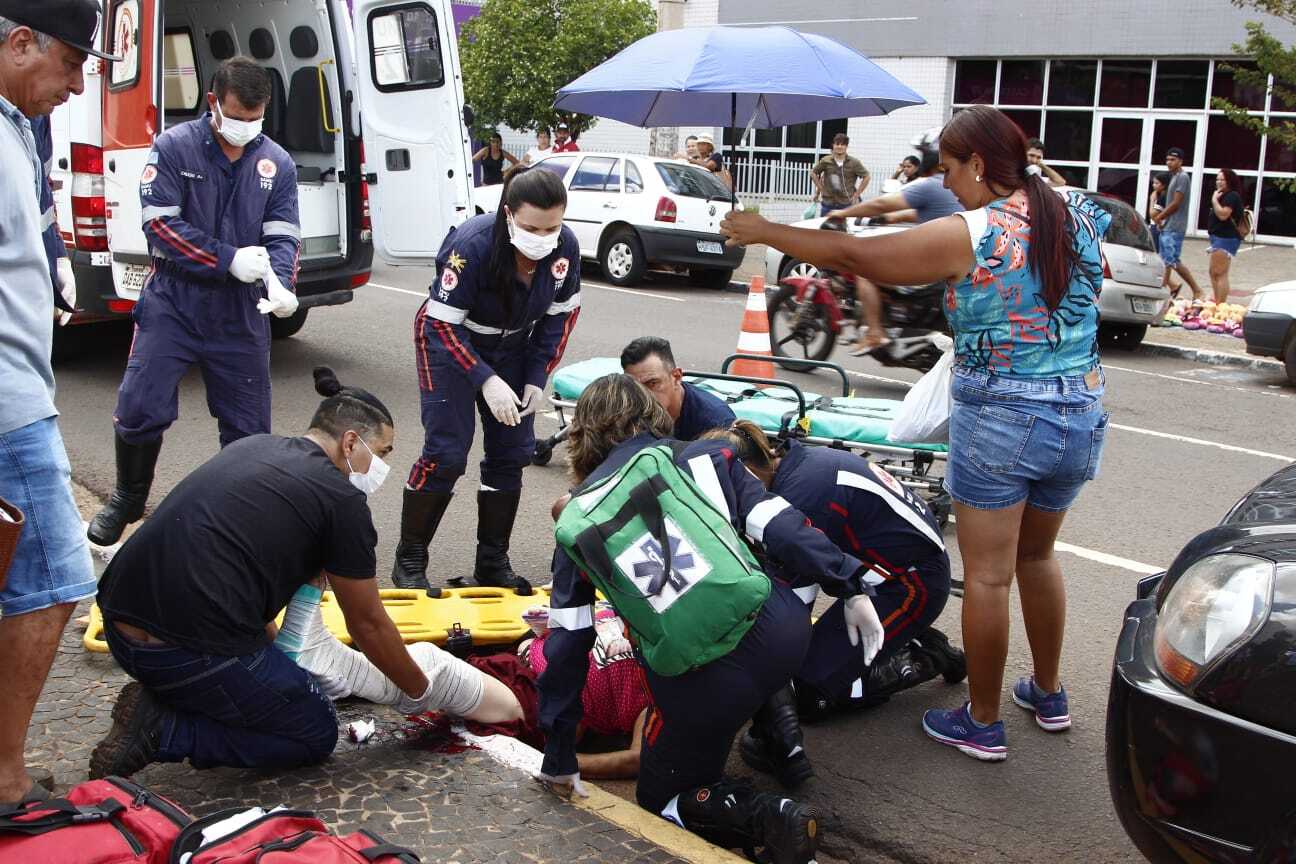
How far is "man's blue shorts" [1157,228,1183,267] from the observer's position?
1434cm

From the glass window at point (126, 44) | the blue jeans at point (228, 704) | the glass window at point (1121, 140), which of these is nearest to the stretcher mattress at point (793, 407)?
the blue jeans at point (228, 704)

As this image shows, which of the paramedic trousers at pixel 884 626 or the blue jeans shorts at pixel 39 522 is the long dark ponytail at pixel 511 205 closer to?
the paramedic trousers at pixel 884 626

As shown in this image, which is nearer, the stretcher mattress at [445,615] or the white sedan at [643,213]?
the stretcher mattress at [445,615]

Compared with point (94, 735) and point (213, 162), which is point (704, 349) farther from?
point (94, 735)

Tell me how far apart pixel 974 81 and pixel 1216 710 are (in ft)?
76.2

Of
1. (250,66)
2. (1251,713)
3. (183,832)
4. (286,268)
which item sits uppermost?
(250,66)

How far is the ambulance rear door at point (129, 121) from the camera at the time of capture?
7.30 m

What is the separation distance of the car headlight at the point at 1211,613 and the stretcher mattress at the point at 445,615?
2.31m

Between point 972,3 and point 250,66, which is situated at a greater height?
point 972,3

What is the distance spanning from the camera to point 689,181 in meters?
14.6

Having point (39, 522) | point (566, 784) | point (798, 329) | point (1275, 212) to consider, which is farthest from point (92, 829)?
point (1275, 212)

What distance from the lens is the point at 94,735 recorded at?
3.72 m

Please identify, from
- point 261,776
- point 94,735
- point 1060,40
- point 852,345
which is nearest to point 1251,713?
point 261,776

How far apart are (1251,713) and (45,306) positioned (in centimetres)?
274
